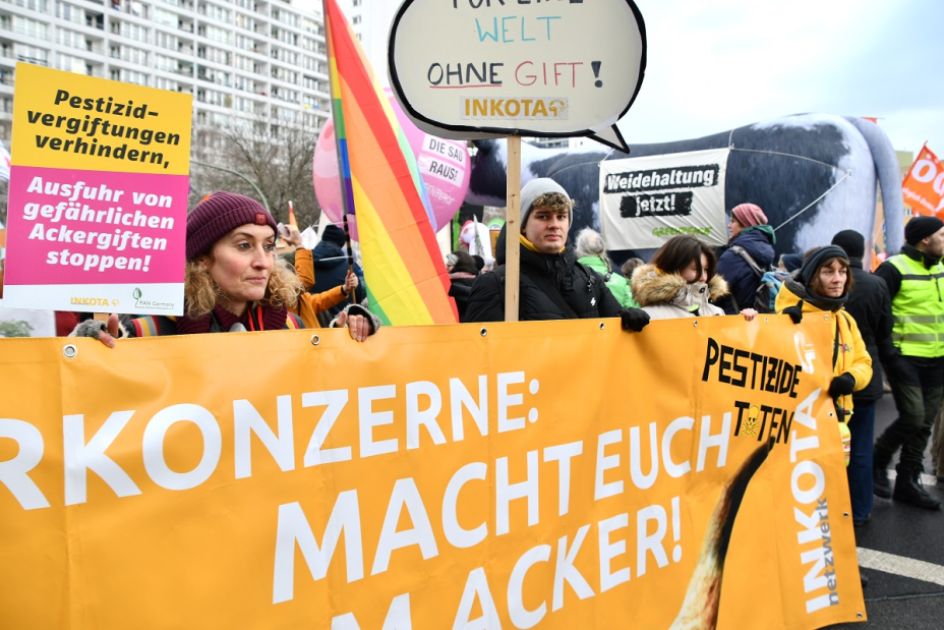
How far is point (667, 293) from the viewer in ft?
11.7

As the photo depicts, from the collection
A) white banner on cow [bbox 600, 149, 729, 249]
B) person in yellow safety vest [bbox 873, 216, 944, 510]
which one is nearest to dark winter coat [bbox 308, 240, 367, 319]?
person in yellow safety vest [bbox 873, 216, 944, 510]

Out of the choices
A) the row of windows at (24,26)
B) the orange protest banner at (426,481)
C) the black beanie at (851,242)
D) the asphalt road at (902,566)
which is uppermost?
the row of windows at (24,26)

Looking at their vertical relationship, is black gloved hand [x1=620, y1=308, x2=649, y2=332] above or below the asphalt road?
above

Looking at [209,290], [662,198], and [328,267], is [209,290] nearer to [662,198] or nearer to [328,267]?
[328,267]

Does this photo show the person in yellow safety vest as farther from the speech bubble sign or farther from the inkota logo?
the inkota logo

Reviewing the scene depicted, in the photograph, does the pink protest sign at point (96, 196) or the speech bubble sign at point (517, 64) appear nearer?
the pink protest sign at point (96, 196)

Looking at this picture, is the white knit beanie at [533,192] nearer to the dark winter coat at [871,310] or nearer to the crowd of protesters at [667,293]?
the crowd of protesters at [667,293]

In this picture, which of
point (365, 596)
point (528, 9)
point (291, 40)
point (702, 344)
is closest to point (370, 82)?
point (528, 9)

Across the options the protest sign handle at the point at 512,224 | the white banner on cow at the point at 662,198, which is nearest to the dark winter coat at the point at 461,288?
the protest sign handle at the point at 512,224

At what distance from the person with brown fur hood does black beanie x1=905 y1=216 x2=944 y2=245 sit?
173 cm

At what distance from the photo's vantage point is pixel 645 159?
9422 mm

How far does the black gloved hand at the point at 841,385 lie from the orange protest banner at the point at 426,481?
15cm

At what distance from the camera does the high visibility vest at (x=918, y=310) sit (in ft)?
15.3

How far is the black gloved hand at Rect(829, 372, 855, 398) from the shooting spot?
3.19m
